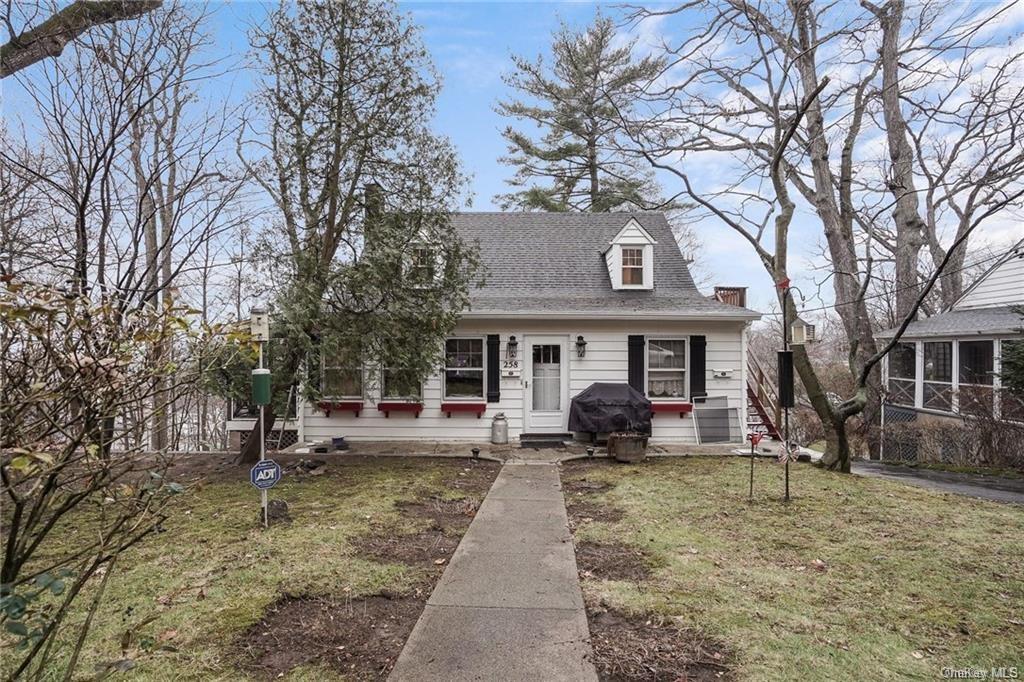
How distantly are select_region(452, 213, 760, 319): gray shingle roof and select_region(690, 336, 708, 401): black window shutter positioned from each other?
67 cm

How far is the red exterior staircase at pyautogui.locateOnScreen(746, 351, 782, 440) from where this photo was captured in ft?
34.8

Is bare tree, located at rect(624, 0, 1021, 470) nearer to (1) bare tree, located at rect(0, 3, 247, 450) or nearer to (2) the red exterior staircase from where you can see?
(2) the red exterior staircase

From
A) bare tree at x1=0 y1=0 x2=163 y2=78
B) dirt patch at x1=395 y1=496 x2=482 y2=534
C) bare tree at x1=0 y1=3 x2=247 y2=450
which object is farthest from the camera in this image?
bare tree at x1=0 y1=3 x2=247 y2=450

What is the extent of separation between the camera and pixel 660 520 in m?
5.34

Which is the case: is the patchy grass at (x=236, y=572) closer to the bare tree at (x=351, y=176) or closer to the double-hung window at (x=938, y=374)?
the bare tree at (x=351, y=176)

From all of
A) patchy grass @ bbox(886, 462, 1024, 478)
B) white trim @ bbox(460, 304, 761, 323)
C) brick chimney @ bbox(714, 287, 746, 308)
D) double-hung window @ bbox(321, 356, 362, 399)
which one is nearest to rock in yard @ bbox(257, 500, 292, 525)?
double-hung window @ bbox(321, 356, 362, 399)

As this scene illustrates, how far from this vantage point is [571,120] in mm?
18469

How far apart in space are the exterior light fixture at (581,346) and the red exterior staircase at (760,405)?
3.80 m

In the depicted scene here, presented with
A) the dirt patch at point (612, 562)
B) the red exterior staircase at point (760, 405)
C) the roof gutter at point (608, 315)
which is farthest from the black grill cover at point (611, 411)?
the dirt patch at point (612, 562)

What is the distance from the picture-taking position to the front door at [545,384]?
397 inches

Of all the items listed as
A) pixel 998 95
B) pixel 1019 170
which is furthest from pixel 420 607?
pixel 998 95

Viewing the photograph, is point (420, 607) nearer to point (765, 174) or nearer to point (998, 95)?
point (765, 174)

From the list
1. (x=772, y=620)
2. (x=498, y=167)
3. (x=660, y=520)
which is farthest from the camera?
(x=498, y=167)

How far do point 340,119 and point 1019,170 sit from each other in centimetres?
950
